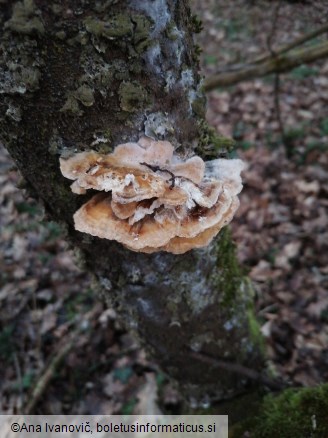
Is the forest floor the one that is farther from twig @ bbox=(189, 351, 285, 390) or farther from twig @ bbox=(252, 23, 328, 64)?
twig @ bbox=(189, 351, 285, 390)

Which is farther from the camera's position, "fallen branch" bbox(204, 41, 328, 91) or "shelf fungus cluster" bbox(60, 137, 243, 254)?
"fallen branch" bbox(204, 41, 328, 91)

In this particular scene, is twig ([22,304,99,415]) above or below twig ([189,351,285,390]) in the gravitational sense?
above

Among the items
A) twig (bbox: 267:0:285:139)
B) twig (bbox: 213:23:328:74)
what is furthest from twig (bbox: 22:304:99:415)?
twig (bbox: 267:0:285:139)

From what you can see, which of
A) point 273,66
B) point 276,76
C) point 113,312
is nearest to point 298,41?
point 273,66

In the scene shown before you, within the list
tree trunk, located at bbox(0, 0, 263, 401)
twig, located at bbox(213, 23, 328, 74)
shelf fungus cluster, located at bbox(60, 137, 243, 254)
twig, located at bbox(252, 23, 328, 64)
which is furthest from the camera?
twig, located at bbox(213, 23, 328, 74)

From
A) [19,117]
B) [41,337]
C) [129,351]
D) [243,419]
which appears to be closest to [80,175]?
[19,117]

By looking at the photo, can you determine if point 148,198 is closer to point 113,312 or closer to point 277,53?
point 113,312

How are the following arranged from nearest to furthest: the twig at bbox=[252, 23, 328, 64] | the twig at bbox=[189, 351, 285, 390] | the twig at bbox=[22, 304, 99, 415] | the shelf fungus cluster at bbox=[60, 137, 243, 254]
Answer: the shelf fungus cluster at bbox=[60, 137, 243, 254] → the twig at bbox=[189, 351, 285, 390] → the twig at bbox=[22, 304, 99, 415] → the twig at bbox=[252, 23, 328, 64]
